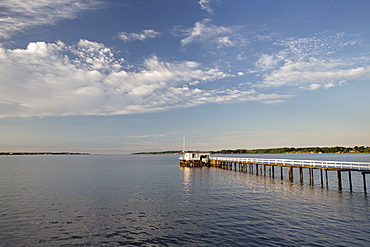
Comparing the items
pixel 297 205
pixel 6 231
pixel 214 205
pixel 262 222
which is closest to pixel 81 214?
pixel 6 231

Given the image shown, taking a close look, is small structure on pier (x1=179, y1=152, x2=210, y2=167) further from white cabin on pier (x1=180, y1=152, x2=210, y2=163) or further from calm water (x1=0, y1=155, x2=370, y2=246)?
calm water (x1=0, y1=155, x2=370, y2=246)

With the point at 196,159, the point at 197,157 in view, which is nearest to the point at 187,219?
the point at 196,159

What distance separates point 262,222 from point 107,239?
12.8 m

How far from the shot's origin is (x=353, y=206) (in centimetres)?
2683

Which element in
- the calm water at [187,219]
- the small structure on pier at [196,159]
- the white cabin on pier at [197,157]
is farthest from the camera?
the white cabin on pier at [197,157]

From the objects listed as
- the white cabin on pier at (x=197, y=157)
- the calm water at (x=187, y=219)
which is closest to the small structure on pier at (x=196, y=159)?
the white cabin on pier at (x=197, y=157)

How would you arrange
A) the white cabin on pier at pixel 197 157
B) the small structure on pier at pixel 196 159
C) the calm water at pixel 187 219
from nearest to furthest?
the calm water at pixel 187 219, the small structure on pier at pixel 196 159, the white cabin on pier at pixel 197 157

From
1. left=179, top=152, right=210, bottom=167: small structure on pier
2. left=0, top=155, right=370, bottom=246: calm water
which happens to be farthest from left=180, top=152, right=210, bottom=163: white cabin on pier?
left=0, top=155, right=370, bottom=246: calm water

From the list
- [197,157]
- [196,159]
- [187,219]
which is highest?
[197,157]

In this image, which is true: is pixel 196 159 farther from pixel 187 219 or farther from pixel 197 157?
pixel 187 219

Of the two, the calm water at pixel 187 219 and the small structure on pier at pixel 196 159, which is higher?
the small structure on pier at pixel 196 159

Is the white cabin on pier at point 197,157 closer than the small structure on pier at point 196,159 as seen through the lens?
No

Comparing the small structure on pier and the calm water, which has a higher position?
the small structure on pier

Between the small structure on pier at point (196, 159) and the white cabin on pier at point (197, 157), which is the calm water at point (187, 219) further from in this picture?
the white cabin on pier at point (197, 157)
